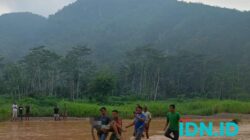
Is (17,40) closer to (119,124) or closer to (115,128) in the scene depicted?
(119,124)

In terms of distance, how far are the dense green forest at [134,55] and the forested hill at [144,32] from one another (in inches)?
11.1

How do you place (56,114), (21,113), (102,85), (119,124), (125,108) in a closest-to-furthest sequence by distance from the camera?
(119,124) < (21,113) < (56,114) < (125,108) < (102,85)

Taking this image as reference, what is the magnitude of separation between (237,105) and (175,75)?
4560cm

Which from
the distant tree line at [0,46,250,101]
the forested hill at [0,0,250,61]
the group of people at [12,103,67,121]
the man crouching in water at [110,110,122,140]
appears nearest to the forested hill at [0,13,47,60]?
the forested hill at [0,0,250,61]

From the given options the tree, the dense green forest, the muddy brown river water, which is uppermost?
the dense green forest

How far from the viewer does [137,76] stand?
9406 centimetres

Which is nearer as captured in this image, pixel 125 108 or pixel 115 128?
pixel 115 128

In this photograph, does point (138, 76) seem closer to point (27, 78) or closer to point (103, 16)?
point (27, 78)

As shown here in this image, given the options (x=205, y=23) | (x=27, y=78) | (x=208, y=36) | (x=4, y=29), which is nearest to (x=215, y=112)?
(x=27, y=78)

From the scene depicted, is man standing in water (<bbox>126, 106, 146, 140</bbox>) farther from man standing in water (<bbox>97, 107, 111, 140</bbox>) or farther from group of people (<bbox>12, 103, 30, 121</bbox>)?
group of people (<bbox>12, 103, 30, 121</bbox>)

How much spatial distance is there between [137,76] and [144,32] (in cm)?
7089

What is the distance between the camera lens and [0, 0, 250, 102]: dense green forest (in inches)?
3187

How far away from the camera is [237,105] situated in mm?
47562

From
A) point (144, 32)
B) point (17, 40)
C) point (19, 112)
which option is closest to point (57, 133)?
point (19, 112)
